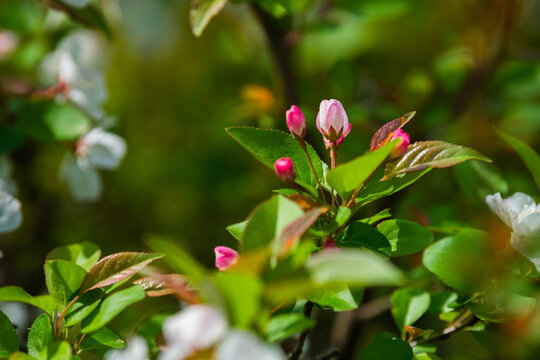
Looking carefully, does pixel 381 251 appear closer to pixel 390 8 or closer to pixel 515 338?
pixel 515 338

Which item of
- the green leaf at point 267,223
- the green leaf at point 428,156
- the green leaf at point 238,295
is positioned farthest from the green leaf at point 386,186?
the green leaf at point 238,295

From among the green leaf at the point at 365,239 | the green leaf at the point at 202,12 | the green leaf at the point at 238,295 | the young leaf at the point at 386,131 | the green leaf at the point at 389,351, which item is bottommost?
the green leaf at the point at 389,351

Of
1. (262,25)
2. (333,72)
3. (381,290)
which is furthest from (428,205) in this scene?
(262,25)

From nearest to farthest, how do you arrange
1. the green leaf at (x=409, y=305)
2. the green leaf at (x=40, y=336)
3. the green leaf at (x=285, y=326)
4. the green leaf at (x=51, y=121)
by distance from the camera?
the green leaf at (x=285, y=326) → the green leaf at (x=40, y=336) → the green leaf at (x=409, y=305) → the green leaf at (x=51, y=121)

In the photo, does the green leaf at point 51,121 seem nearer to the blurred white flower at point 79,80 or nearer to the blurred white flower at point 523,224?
the blurred white flower at point 79,80

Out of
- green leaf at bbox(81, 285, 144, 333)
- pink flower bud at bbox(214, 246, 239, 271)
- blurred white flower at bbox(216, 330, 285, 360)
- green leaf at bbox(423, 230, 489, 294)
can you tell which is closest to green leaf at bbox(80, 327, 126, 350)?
green leaf at bbox(81, 285, 144, 333)

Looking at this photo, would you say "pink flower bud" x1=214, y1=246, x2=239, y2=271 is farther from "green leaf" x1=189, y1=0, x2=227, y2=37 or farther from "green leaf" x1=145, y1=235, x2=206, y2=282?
"green leaf" x1=189, y1=0, x2=227, y2=37

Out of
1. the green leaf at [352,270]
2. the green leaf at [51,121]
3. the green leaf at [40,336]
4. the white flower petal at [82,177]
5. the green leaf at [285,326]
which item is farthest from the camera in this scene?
the white flower petal at [82,177]
